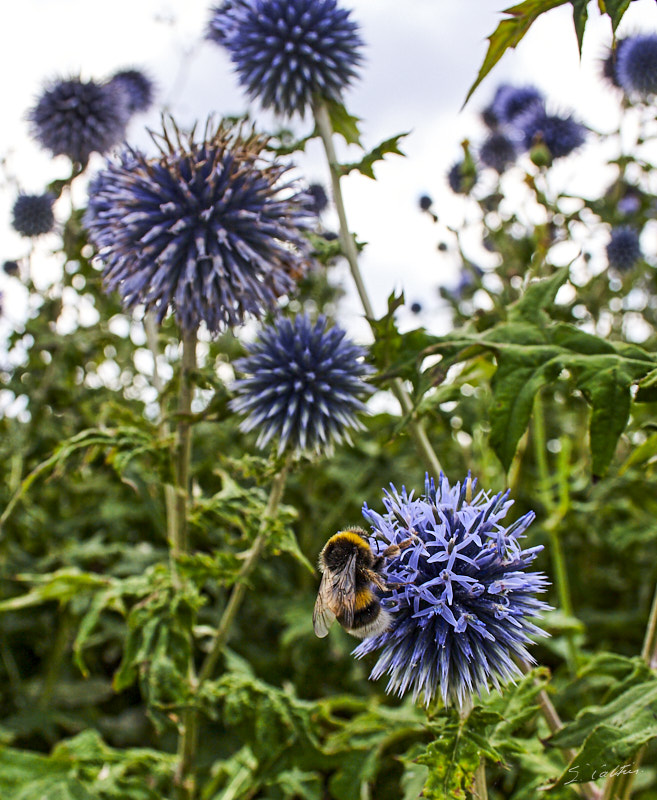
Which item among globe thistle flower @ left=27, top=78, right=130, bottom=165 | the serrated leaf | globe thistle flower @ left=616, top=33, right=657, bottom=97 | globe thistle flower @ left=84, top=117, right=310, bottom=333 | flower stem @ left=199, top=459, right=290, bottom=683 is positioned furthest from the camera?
globe thistle flower @ left=616, top=33, right=657, bottom=97

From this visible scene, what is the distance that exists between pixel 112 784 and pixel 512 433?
1.60 meters

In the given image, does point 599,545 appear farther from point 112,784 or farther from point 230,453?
point 112,784

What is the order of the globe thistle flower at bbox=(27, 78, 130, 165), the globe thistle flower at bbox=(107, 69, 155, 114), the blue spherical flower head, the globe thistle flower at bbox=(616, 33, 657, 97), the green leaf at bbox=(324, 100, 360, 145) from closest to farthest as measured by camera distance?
the blue spherical flower head < the green leaf at bbox=(324, 100, 360, 145) < the globe thistle flower at bbox=(27, 78, 130, 165) < the globe thistle flower at bbox=(616, 33, 657, 97) < the globe thistle flower at bbox=(107, 69, 155, 114)

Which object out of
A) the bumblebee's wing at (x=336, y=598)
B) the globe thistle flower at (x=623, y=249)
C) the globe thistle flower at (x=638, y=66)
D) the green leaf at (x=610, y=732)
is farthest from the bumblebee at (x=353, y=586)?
the globe thistle flower at (x=638, y=66)

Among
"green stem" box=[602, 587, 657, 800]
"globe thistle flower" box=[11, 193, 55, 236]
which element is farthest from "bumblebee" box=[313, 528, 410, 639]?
"globe thistle flower" box=[11, 193, 55, 236]

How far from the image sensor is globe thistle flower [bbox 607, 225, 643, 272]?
354 cm

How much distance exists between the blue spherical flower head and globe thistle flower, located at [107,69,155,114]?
316 cm

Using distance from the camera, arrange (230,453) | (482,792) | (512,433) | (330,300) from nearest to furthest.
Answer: (482,792), (512,433), (230,453), (330,300)

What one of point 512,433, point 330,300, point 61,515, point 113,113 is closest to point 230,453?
point 61,515

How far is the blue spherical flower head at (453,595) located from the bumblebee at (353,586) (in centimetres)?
3

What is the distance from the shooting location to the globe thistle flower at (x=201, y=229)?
186 cm

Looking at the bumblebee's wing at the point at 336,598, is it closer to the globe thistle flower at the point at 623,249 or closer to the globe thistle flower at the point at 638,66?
the globe thistle flower at the point at 623,249

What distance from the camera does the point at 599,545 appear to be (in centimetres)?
342

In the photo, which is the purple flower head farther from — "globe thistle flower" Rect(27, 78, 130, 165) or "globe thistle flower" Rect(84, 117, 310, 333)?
"globe thistle flower" Rect(84, 117, 310, 333)
